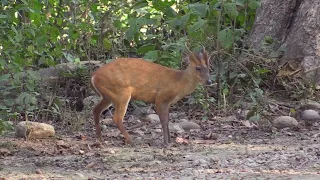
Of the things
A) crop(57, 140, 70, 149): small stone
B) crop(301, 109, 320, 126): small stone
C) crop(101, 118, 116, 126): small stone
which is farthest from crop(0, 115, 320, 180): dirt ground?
crop(101, 118, 116, 126): small stone

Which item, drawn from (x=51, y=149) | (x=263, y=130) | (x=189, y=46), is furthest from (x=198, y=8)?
(x=51, y=149)

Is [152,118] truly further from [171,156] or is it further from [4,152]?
[4,152]

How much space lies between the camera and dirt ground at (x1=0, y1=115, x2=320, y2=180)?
6.33 m

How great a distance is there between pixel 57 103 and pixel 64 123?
0.68 meters

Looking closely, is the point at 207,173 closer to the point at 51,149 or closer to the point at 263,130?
the point at 51,149

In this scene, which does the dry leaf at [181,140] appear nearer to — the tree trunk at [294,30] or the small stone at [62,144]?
the small stone at [62,144]

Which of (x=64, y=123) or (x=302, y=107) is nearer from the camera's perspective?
(x=64, y=123)

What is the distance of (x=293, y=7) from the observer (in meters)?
10.8

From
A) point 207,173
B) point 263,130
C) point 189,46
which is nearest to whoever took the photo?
point 207,173

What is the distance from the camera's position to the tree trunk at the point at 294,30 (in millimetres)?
10289

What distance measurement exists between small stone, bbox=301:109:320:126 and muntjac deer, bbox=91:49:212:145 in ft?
5.17

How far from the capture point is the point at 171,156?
7164 mm

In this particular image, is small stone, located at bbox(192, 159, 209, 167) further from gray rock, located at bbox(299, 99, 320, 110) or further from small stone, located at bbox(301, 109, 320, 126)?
gray rock, located at bbox(299, 99, 320, 110)

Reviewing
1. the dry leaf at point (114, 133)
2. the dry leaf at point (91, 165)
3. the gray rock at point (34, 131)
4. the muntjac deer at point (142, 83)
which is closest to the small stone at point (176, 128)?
the muntjac deer at point (142, 83)
